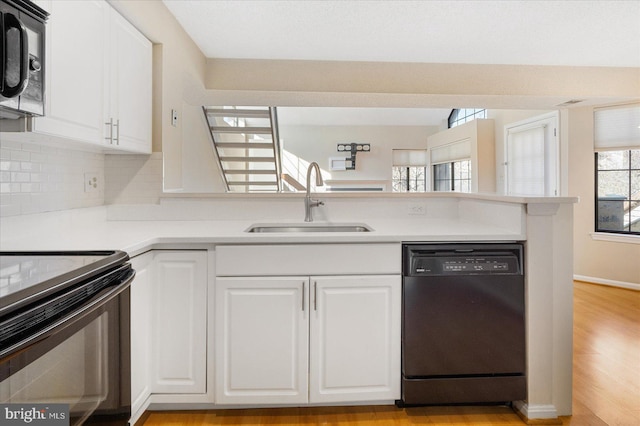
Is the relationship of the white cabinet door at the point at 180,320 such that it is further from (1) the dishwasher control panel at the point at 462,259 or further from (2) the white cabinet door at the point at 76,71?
(1) the dishwasher control panel at the point at 462,259

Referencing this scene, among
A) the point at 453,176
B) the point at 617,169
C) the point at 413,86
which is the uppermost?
the point at 413,86

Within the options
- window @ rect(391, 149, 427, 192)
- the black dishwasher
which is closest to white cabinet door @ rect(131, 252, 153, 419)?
the black dishwasher

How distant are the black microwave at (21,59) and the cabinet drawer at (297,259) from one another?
2.72 ft

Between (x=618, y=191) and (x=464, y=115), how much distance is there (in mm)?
3842

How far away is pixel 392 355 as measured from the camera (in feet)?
5.56

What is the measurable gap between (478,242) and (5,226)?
194cm

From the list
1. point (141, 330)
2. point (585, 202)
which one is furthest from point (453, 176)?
point (141, 330)

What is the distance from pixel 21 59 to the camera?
106cm

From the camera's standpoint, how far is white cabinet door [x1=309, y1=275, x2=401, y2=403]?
65.6 inches

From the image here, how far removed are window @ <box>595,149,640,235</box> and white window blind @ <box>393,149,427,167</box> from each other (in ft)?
14.5

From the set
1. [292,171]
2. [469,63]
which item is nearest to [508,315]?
[469,63]

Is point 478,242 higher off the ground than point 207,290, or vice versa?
point 478,242

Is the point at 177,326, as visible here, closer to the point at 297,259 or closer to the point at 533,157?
the point at 297,259

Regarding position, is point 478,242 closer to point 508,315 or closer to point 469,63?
point 508,315
